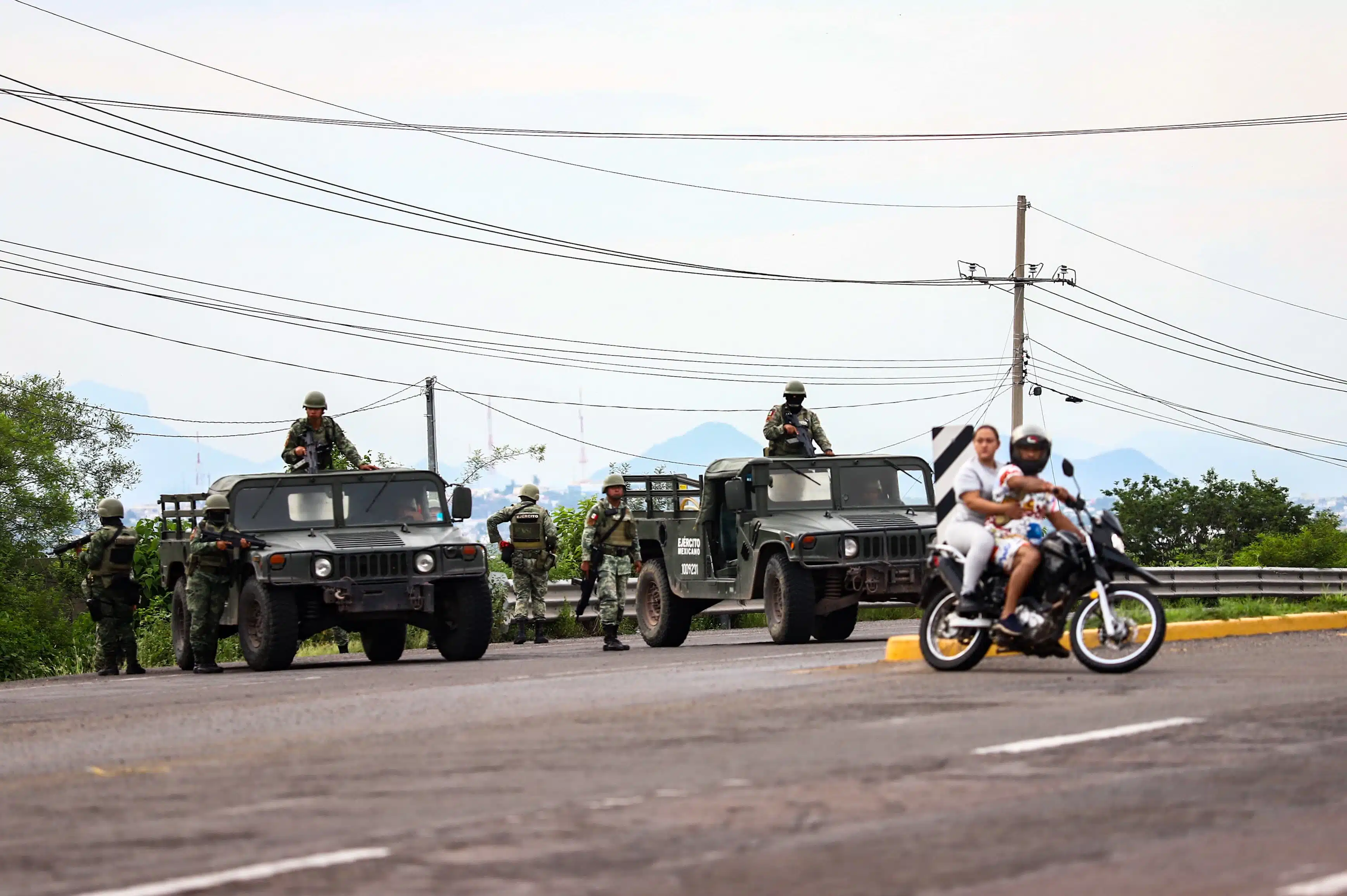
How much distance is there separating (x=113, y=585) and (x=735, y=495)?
6655 mm

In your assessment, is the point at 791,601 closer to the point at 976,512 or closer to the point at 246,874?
the point at 976,512

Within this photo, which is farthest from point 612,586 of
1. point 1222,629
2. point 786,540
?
point 1222,629

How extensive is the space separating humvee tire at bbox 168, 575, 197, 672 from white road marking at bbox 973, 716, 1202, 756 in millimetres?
13410

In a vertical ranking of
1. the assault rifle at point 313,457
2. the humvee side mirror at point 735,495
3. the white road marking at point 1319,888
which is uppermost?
the assault rifle at point 313,457

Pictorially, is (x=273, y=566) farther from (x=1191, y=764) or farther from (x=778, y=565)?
(x=1191, y=764)

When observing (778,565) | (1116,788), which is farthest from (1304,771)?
(778,565)

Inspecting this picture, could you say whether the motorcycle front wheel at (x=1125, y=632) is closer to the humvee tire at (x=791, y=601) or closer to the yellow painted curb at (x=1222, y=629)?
the yellow painted curb at (x=1222, y=629)

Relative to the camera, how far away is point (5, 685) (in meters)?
21.2

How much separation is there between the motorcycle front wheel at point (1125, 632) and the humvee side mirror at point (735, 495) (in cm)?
807

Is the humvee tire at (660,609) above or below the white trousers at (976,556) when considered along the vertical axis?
below

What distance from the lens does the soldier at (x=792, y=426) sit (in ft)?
70.1

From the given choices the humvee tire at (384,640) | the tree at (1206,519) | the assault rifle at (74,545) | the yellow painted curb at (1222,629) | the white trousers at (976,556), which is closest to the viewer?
the white trousers at (976,556)

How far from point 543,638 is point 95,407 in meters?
87.2

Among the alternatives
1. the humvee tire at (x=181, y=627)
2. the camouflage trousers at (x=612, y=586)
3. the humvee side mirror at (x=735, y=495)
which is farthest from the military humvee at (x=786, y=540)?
the humvee tire at (x=181, y=627)
